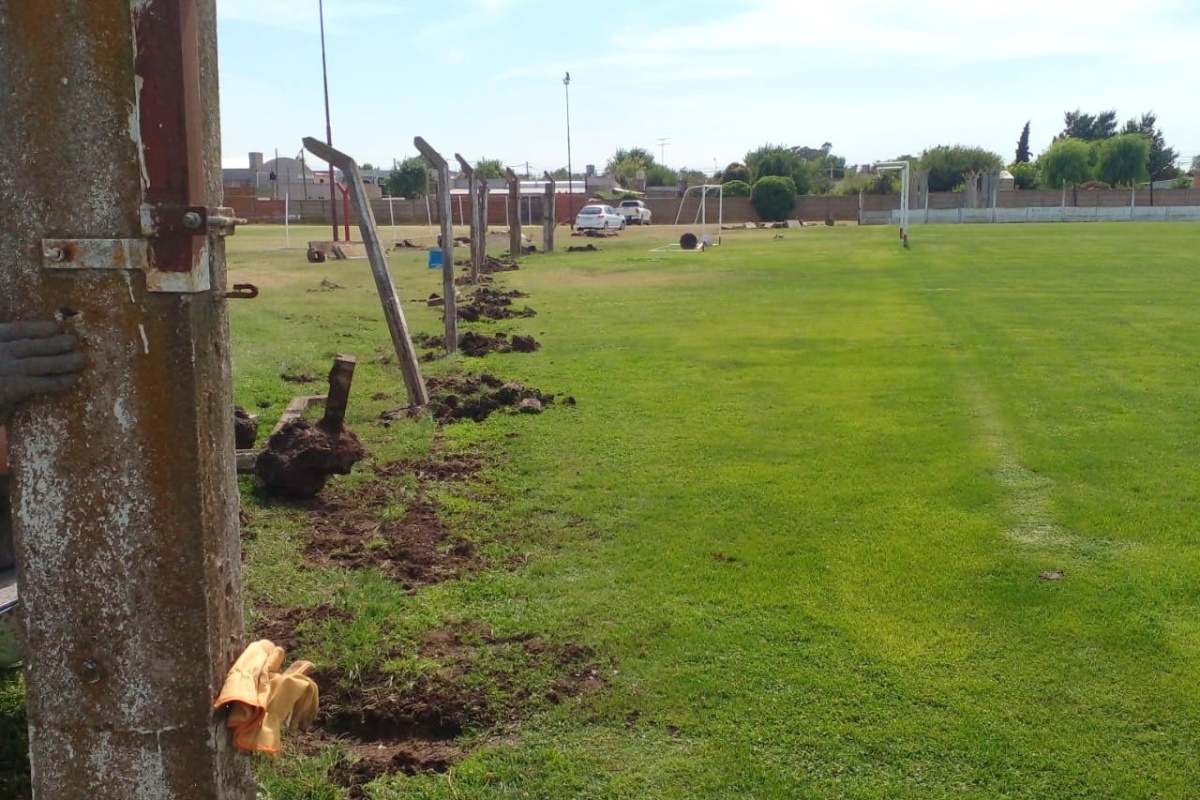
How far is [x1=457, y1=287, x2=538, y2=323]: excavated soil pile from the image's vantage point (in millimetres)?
15578

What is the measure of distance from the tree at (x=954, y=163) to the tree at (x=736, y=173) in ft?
40.4

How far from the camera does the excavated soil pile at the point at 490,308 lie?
51.1 ft

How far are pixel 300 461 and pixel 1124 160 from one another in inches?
3063

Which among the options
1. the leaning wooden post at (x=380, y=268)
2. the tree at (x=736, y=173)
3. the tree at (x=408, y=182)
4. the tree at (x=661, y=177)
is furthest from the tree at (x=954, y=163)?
the leaning wooden post at (x=380, y=268)

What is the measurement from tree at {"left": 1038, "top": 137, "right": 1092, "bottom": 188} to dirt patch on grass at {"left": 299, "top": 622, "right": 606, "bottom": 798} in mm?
76012

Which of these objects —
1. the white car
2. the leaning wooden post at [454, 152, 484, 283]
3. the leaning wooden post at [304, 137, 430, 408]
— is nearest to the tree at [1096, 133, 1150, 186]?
the white car

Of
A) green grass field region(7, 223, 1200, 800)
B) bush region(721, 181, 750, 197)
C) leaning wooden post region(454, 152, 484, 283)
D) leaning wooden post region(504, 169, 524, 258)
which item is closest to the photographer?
green grass field region(7, 223, 1200, 800)

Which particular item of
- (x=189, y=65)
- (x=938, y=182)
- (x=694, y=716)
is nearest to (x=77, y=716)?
(x=189, y=65)

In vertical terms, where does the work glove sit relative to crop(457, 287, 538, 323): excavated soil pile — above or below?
above

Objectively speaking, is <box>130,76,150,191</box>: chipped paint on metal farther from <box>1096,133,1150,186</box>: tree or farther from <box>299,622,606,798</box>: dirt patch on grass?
<box>1096,133,1150,186</box>: tree

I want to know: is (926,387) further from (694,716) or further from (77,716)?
(77,716)

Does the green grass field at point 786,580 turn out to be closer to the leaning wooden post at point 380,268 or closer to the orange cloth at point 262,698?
the leaning wooden post at point 380,268

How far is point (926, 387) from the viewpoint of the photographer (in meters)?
10.2

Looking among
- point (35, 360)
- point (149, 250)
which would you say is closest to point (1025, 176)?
point (149, 250)
